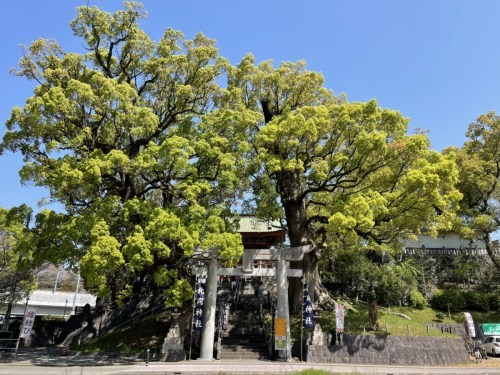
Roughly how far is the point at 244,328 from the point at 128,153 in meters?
9.83

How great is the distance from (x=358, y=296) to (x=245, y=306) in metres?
7.98

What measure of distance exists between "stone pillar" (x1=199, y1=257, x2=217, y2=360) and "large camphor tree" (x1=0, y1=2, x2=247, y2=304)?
3.85ft

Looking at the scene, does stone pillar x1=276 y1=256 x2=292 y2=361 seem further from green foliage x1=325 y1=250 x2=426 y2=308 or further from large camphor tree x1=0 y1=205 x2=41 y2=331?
large camphor tree x1=0 y1=205 x2=41 y2=331

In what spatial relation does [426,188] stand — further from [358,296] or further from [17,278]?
[17,278]

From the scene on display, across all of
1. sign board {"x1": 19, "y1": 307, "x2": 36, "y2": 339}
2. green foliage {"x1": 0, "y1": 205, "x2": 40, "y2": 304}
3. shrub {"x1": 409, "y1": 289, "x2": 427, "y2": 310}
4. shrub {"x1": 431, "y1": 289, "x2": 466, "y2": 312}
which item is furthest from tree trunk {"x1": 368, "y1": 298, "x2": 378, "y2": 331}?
green foliage {"x1": 0, "y1": 205, "x2": 40, "y2": 304}

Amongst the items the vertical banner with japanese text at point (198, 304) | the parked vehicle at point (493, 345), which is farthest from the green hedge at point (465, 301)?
the vertical banner with japanese text at point (198, 304)

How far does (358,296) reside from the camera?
2408 cm

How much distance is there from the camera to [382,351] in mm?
15461

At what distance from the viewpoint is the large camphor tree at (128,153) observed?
13.7 meters

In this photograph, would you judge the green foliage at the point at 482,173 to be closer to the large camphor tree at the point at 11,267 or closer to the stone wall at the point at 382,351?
the stone wall at the point at 382,351

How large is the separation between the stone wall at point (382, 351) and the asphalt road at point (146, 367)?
1.08 meters

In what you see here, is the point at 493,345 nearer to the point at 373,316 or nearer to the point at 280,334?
the point at 373,316

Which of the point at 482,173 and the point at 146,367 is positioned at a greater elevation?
the point at 482,173

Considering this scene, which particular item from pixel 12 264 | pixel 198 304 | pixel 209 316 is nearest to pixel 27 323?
pixel 198 304
